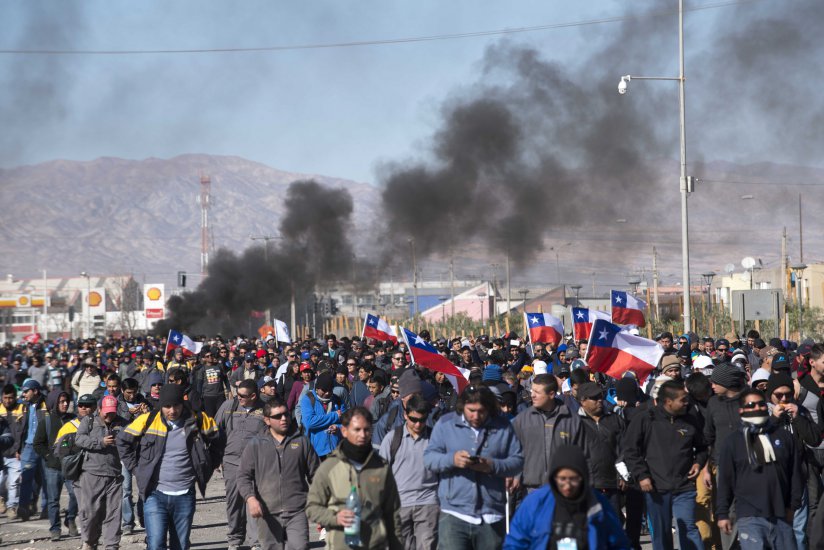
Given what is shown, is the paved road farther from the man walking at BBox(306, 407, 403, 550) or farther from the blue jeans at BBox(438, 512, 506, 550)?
the man walking at BBox(306, 407, 403, 550)

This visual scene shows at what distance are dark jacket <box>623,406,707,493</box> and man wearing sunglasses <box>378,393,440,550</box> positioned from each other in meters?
1.47

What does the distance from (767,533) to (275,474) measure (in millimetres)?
3101

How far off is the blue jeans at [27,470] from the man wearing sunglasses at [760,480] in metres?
7.94

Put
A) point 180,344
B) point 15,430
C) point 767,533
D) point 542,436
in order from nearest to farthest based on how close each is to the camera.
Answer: point 767,533 → point 542,436 → point 15,430 → point 180,344

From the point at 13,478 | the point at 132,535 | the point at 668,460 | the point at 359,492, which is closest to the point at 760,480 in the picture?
the point at 668,460

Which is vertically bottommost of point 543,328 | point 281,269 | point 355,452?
point 355,452

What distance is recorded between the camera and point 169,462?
8.73m

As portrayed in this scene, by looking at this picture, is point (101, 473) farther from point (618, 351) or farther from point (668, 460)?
point (618, 351)

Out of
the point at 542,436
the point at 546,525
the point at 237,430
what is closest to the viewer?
the point at 546,525

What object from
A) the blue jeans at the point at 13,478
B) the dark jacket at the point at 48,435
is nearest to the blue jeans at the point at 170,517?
the dark jacket at the point at 48,435

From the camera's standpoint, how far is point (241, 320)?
65.3 meters

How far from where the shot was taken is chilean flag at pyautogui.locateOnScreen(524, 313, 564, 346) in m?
21.5

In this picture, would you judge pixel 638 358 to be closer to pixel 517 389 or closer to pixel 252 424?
pixel 517 389

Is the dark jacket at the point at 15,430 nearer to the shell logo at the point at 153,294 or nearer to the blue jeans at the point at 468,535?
the blue jeans at the point at 468,535
